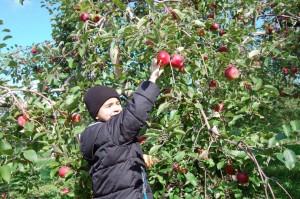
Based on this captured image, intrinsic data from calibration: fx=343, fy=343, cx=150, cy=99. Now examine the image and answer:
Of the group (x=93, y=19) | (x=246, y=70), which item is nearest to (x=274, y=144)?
(x=246, y=70)

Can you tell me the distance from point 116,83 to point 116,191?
1.21m

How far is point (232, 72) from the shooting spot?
7.56ft

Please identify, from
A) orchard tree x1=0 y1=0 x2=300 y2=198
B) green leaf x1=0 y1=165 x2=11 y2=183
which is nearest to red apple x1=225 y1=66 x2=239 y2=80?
orchard tree x1=0 y1=0 x2=300 y2=198

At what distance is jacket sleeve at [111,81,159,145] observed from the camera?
1749mm

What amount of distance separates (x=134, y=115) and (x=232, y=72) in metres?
0.88

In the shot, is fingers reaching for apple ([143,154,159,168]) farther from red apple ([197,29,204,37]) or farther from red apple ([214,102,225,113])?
red apple ([197,29,204,37])

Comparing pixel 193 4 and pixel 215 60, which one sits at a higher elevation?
pixel 193 4

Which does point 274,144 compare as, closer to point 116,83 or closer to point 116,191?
point 116,191

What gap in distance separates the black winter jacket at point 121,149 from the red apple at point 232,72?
69 centimetres

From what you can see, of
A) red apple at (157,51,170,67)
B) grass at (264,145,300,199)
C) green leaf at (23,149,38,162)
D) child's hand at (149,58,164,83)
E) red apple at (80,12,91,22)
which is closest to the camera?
green leaf at (23,149,38,162)

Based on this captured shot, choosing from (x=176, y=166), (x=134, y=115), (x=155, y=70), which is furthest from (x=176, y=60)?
(x=176, y=166)

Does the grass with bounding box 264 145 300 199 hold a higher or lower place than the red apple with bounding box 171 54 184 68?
lower

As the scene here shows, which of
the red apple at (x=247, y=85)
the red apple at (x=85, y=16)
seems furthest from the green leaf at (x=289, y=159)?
the red apple at (x=85, y=16)

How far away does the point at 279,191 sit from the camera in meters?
4.72
